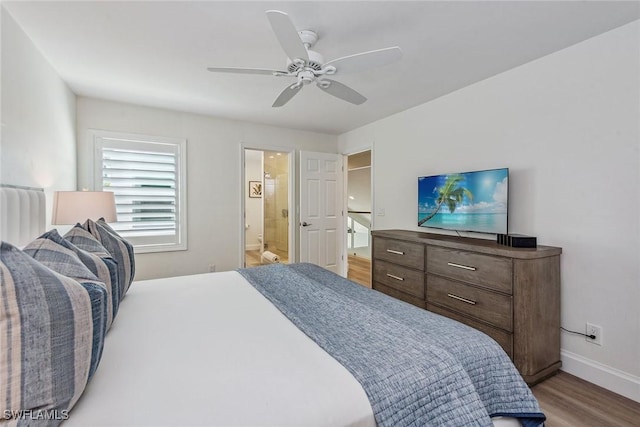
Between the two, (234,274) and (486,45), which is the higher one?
(486,45)

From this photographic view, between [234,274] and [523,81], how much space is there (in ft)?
9.46

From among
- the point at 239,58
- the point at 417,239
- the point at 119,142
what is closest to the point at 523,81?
the point at 417,239

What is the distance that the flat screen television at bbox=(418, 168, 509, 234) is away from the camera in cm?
251

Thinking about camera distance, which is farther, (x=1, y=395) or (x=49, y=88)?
(x=49, y=88)

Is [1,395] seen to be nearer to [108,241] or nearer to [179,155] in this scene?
[108,241]

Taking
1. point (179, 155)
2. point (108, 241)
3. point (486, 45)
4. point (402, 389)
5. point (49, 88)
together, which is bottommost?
point (402, 389)

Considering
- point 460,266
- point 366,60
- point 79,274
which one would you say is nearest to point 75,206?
point 79,274

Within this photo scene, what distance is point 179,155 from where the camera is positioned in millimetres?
3801

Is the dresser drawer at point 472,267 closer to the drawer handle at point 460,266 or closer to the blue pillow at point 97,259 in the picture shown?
the drawer handle at point 460,266

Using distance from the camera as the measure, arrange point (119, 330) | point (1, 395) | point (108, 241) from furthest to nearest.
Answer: point (108, 241) → point (119, 330) → point (1, 395)

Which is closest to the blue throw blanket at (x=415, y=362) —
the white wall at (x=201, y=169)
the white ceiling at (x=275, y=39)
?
the white ceiling at (x=275, y=39)

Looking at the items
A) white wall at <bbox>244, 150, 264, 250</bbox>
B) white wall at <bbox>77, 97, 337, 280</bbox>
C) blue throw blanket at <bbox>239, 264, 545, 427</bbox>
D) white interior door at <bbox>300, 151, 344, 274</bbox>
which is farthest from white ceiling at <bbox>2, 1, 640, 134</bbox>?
white wall at <bbox>244, 150, 264, 250</bbox>

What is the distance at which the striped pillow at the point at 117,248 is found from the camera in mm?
1688

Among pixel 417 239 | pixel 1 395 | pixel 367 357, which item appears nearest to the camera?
pixel 1 395
